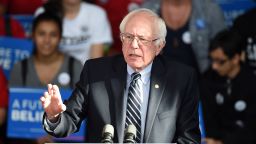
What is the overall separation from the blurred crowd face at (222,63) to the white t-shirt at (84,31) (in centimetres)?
128

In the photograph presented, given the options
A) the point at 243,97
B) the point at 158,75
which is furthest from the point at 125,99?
the point at 243,97

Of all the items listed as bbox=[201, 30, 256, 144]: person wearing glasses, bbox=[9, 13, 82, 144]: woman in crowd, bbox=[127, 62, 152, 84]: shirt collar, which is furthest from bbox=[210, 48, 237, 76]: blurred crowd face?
bbox=[127, 62, 152, 84]: shirt collar

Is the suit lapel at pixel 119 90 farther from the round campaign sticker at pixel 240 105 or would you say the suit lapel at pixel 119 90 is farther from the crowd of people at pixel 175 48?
the round campaign sticker at pixel 240 105

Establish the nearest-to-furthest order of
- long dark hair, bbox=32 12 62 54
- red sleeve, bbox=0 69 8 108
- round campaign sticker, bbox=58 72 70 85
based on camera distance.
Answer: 1. red sleeve, bbox=0 69 8 108
2. round campaign sticker, bbox=58 72 70 85
3. long dark hair, bbox=32 12 62 54

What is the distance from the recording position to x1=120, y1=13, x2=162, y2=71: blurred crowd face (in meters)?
4.09

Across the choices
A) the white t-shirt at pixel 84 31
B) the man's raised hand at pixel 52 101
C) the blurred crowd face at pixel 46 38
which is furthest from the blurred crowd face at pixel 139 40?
the white t-shirt at pixel 84 31

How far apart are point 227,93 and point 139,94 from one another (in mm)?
2480

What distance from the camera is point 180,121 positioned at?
166 inches

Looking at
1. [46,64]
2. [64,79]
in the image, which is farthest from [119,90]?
[46,64]

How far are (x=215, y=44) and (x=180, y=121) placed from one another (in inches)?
102

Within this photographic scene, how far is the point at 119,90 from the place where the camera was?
14.0 ft

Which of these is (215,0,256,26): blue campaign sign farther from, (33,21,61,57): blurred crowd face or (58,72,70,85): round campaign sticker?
(58,72,70,85): round campaign sticker

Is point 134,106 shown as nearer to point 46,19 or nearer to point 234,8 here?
point 46,19

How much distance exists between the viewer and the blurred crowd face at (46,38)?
22.0 ft
